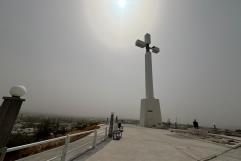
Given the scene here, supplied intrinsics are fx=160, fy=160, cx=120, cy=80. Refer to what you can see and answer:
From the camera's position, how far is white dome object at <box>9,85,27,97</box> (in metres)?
3.13

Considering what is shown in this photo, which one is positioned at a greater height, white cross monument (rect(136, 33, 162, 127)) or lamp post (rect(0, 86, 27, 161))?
white cross monument (rect(136, 33, 162, 127))

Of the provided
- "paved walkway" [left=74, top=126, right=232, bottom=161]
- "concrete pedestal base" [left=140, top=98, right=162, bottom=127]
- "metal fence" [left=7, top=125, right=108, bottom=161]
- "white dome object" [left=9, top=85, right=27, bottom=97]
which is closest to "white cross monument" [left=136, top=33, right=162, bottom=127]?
"concrete pedestal base" [left=140, top=98, right=162, bottom=127]

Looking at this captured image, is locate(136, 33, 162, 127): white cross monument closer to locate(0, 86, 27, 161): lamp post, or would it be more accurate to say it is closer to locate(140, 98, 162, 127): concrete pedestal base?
locate(140, 98, 162, 127): concrete pedestal base

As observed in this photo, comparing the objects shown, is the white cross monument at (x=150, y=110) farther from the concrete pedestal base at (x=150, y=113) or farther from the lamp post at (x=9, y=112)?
the lamp post at (x=9, y=112)

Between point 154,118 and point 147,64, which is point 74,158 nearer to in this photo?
point 154,118

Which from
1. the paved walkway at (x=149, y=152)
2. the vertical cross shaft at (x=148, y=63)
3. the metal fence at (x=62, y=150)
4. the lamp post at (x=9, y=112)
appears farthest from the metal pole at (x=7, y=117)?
the vertical cross shaft at (x=148, y=63)

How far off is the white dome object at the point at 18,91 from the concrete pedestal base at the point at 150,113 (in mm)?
24427

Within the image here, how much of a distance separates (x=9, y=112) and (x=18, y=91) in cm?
42

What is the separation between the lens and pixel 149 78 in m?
29.4

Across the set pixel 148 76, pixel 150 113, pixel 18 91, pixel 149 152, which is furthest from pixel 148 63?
pixel 18 91

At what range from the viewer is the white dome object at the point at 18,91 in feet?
10.3

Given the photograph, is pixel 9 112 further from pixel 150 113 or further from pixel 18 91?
pixel 150 113

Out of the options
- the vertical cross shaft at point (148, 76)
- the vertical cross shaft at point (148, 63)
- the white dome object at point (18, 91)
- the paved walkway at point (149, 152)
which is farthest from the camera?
the vertical cross shaft at point (148, 63)

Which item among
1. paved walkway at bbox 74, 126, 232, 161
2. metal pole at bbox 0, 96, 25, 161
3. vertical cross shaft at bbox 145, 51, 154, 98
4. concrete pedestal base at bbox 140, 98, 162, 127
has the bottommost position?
paved walkway at bbox 74, 126, 232, 161
